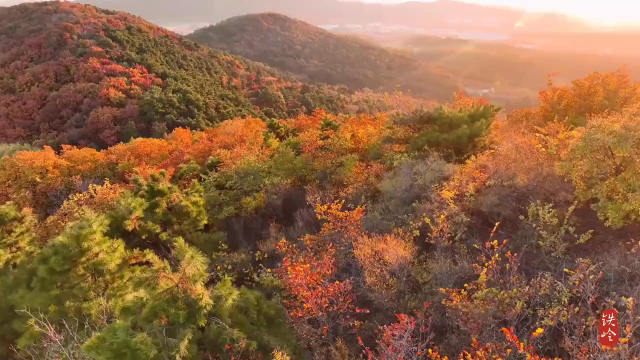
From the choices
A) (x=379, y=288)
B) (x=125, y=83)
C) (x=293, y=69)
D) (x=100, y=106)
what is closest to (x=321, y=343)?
(x=379, y=288)

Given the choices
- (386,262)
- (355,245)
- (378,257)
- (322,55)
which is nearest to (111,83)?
(355,245)

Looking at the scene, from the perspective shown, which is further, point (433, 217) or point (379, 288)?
point (433, 217)

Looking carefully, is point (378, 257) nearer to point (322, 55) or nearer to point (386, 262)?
point (386, 262)

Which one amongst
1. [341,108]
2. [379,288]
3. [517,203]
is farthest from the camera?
[341,108]

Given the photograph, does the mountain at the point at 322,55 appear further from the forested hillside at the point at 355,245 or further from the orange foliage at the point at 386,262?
the orange foliage at the point at 386,262

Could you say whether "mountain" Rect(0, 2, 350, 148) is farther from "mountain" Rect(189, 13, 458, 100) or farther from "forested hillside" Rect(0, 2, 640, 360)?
"mountain" Rect(189, 13, 458, 100)

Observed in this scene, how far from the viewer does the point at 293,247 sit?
1655 centimetres

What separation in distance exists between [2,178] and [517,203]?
33.9 metres

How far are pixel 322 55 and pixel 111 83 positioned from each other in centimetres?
10335

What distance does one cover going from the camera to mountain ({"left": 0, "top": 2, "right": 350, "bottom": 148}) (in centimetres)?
5275

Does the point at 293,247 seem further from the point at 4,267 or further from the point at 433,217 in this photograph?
the point at 4,267

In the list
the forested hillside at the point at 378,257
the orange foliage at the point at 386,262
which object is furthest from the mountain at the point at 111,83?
the orange foliage at the point at 386,262

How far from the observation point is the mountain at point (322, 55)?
421 ft

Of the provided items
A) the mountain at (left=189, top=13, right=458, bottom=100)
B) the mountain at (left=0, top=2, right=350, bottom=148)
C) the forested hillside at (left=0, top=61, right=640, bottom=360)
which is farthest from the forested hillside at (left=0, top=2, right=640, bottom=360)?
the mountain at (left=189, top=13, right=458, bottom=100)
